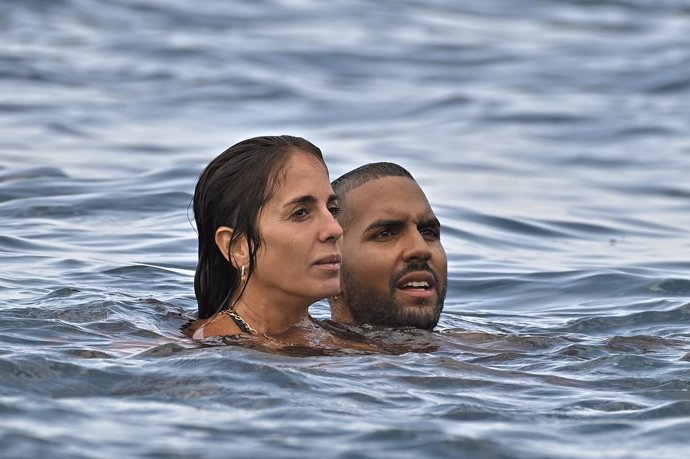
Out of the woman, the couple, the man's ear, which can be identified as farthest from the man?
the man's ear

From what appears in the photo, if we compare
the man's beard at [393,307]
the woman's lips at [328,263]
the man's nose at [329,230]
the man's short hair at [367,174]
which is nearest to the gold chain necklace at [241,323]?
the woman's lips at [328,263]

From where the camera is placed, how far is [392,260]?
739cm

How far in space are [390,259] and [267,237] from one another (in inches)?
35.2

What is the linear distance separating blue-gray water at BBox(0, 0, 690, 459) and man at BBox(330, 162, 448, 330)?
8.0 inches

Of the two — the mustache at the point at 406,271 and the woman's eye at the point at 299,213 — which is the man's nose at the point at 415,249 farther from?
the woman's eye at the point at 299,213

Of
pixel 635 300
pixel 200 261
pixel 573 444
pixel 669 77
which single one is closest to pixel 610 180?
pixel 635 300

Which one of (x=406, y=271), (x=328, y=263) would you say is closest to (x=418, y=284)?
(x=406, y=271)

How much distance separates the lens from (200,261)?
6.99 meters

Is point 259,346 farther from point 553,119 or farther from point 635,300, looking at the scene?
point 553,119

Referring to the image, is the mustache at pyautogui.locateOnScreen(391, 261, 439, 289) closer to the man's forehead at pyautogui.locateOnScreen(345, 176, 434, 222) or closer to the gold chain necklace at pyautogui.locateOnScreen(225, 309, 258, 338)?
the man's forehead at pyautogui.locateOnScreen(345, 176, 434, 222)

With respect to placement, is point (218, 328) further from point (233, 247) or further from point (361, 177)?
point (361, 177)

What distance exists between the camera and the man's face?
291 inches

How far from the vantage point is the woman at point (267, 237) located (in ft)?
22.1

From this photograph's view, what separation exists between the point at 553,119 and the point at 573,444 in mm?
12898
